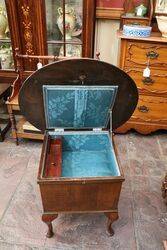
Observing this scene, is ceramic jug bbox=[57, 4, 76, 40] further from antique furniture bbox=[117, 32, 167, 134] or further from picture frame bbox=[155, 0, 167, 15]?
picture frame bbox=[155, 0, 167, 15]

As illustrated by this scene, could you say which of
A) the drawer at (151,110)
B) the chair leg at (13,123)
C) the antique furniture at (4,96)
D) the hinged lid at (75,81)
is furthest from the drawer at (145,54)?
the antique furniture at (4,96)

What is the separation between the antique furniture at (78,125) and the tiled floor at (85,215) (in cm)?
11

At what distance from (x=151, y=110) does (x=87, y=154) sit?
3.51 feet

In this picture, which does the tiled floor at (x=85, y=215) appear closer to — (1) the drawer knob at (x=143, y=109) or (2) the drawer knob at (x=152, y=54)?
(1) the drawer knob at (x=143, y=109)

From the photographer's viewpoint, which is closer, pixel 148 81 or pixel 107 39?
pixel 148 81

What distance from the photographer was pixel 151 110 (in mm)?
2498

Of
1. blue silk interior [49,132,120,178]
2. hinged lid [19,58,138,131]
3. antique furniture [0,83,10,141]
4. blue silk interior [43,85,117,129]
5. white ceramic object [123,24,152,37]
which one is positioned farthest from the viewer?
antique furniture [0,83,10,141]

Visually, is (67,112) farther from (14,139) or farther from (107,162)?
(14,139)

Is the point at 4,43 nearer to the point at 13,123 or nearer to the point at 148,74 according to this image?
the point at 13,123

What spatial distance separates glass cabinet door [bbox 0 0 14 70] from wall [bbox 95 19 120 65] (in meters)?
0.92

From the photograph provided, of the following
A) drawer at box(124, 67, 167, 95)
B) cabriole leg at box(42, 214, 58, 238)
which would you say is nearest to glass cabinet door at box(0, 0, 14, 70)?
drawer at box(124, 67, 167, 95)

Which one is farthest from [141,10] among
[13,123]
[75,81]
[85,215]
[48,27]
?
[85,215]

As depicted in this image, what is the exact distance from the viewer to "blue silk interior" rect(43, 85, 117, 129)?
1410 millimetres

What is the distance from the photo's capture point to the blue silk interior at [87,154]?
62.6 inches
